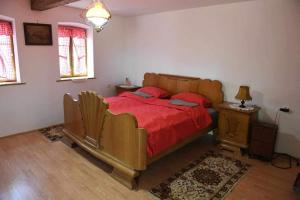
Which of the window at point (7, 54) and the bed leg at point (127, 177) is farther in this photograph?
the window at point (7, 54)

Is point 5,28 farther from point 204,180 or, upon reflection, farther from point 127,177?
point 204,180

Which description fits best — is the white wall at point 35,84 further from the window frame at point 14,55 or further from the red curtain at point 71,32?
the red curtain at point 71,32

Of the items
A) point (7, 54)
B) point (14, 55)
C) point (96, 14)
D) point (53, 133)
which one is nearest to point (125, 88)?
point (53, 133)

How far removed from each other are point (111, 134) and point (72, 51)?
2.86 meters

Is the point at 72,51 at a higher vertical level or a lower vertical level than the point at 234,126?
higher

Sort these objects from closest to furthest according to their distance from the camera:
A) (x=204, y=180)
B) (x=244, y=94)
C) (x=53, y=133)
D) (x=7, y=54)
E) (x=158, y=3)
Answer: (x=204, y=180), (x=244, y=94), (x=158, y=3), (x=7, y=54), (x=53, y=133)

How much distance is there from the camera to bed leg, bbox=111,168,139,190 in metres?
2.45

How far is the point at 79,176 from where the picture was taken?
2.72 meters

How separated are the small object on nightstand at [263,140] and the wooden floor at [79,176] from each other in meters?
0.14

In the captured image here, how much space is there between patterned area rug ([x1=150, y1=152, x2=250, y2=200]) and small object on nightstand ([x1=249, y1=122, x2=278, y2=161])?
31cm

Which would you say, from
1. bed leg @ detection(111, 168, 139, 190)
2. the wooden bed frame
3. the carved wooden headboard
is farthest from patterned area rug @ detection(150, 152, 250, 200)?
the carved wooden headboard

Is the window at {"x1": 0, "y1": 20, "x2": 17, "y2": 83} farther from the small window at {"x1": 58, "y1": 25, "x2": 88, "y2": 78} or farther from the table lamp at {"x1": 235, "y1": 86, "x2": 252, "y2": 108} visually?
the table lamp at {"x1": 235, "y1": 86, "x2": 252, "y2": 108}

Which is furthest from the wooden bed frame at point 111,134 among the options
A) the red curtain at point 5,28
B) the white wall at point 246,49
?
the red curtain at point 5,28

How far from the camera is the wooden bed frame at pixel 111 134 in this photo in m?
2.41
